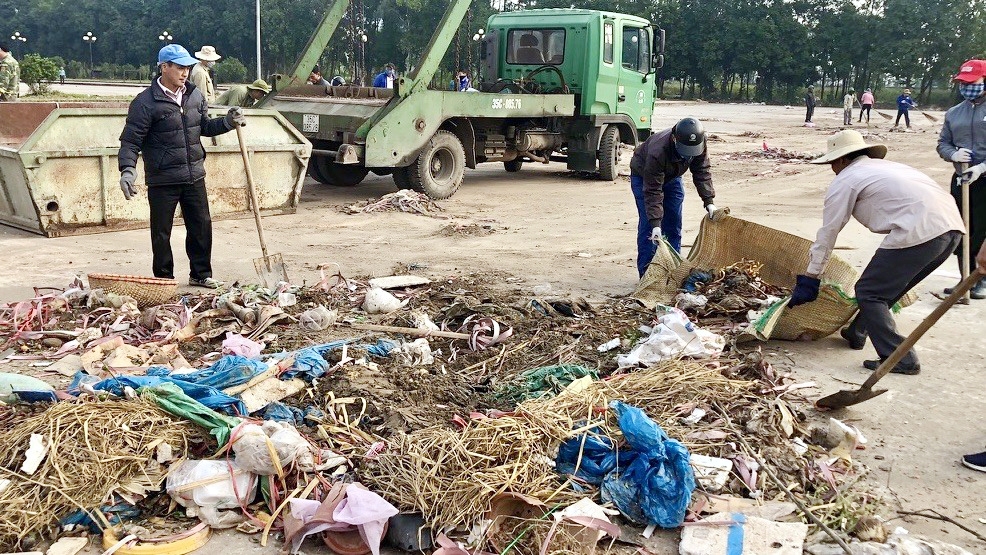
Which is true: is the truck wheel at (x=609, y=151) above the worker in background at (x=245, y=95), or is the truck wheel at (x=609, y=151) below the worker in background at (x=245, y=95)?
below

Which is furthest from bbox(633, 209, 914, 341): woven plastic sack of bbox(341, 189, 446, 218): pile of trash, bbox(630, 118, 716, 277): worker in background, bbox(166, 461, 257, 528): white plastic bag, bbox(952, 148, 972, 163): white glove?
bbox(341, 189, 446, 218): pile of trash

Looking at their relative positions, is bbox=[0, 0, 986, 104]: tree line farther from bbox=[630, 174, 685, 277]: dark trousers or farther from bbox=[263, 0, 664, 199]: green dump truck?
bbox=[630, 174, 685, 277]: dark trousers

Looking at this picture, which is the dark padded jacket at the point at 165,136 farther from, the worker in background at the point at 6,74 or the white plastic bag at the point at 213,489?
the worker in background at the point at 6,74

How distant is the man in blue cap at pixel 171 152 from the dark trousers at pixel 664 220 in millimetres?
3239

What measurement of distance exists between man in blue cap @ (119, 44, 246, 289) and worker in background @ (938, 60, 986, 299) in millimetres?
5542

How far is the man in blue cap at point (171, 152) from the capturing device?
5875mm

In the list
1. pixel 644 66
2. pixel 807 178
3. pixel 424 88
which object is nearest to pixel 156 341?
pixel 424 88

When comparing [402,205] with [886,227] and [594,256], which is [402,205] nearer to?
[594,256]

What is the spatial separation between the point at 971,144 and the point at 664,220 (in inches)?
93.3

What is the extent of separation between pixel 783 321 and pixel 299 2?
59.4 m

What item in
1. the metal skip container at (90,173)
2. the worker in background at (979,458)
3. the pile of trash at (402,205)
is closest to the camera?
the worker in background at (979,458)

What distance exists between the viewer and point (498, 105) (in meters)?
11.5

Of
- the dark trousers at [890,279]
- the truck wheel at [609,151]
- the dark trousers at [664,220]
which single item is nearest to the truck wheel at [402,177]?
the truck wheel at [609,151]

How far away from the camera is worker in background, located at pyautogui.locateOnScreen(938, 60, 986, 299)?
616cm
